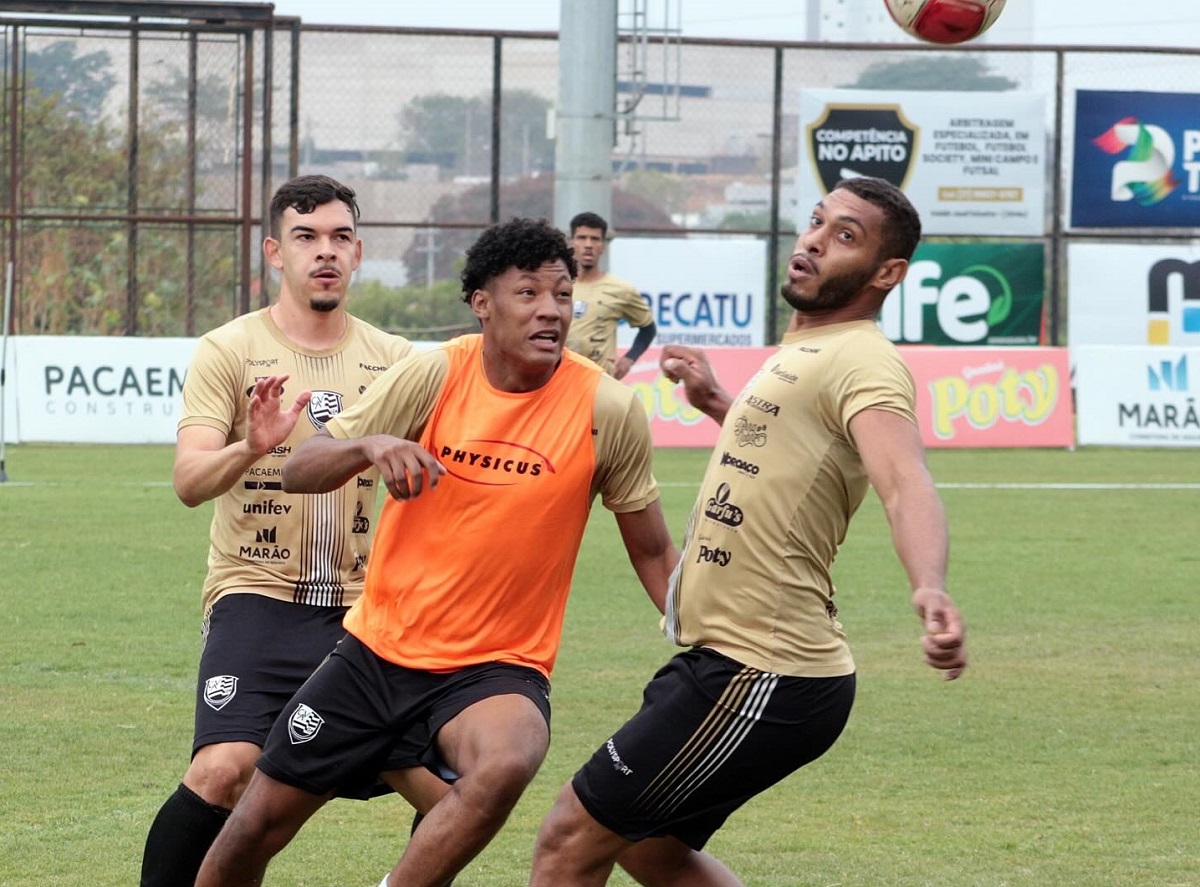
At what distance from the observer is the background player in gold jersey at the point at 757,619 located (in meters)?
4.72

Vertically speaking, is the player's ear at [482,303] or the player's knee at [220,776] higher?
the player's ear at [482,303]

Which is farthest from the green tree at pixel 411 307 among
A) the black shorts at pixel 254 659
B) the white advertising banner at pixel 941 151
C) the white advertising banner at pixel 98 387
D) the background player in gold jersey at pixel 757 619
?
the background player in gold jersey at pixel 757 619

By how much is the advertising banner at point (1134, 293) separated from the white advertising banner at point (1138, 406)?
11.6 feet

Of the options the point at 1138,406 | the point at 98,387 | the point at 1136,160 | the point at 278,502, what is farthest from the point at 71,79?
the point at 278,502

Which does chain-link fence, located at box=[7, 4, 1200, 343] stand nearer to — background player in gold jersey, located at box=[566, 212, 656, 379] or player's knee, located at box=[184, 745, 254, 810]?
background player in gold jersey, located at box=[566, 212, 656, 379]

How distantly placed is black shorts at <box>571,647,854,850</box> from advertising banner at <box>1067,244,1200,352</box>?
22179 mm

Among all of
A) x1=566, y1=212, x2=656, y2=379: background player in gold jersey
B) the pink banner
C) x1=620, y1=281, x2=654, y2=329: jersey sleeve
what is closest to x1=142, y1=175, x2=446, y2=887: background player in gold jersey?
x1=566, y1=212, x2=656, y2=379: background player in gold jersey

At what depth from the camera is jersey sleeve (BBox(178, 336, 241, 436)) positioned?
587 centimetres

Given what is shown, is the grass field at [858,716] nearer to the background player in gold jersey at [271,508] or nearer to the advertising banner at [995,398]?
the background player in gold jersey at [271,508]

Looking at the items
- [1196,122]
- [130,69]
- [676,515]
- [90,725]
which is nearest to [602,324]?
[676,515]

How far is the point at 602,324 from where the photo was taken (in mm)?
15938

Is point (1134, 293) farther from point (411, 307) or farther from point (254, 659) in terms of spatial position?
point (254, 659)

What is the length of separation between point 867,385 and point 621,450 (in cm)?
88

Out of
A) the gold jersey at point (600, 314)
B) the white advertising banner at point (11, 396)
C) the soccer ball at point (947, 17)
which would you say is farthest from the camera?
the white advertising banner at point (11, 396)
